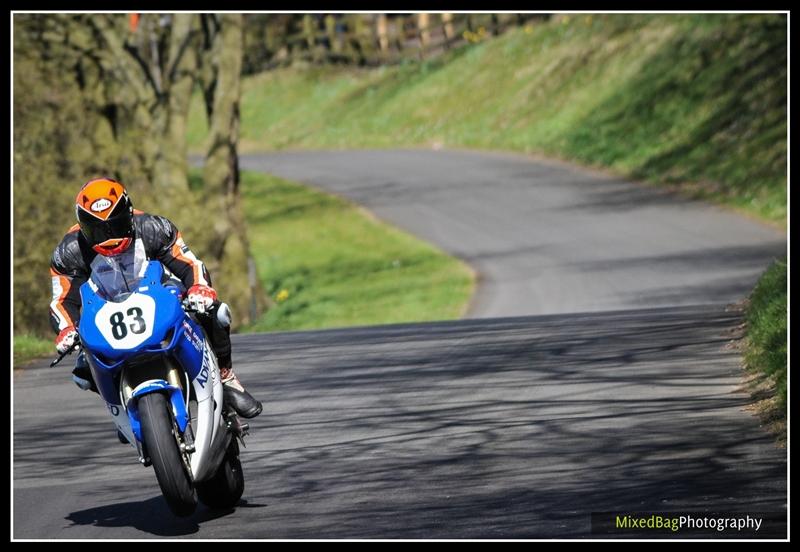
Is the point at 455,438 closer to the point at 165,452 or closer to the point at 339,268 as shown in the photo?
the point at 165,452

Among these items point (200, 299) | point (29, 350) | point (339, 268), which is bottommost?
point (339, 268)

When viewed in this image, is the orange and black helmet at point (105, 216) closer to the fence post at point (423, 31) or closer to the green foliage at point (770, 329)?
the green foliage at point (770, 329)

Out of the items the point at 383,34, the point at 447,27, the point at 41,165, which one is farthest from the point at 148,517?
the point at 383,34

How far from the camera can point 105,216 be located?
819cm

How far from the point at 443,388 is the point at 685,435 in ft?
9.42

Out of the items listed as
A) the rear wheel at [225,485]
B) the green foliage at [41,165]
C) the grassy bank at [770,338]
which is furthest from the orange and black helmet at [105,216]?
the green foliage at [41,165]

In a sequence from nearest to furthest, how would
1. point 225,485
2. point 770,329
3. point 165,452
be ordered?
point 165,452
point 225,485
point 770,329

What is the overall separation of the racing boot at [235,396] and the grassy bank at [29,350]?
330 inches

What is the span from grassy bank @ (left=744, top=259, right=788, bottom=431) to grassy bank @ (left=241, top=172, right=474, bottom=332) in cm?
1155

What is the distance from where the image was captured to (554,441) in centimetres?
1034

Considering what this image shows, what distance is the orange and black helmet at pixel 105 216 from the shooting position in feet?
26.8

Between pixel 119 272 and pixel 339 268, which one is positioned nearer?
pixel 119 272

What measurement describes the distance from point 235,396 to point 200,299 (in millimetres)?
835
